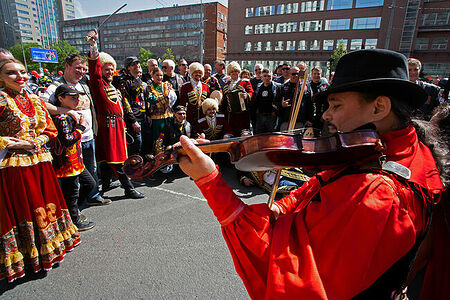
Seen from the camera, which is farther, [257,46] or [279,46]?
[257,46]

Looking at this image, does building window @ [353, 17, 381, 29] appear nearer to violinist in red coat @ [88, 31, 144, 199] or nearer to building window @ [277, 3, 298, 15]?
building window @ [277, 3, 298, 15]

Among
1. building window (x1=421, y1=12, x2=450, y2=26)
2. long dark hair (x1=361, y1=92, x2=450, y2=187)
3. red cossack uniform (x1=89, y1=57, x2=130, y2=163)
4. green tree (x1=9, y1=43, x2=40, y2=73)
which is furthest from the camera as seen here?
green tree (x1=9, y1=43, x2=40, y2=73)

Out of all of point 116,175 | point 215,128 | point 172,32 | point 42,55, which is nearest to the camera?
point 116,175

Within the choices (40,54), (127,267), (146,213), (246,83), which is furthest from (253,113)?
(40,54)

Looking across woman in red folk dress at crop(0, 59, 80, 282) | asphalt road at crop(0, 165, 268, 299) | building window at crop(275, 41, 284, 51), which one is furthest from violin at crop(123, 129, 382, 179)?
building window at crop(275, 41, 284, 51)

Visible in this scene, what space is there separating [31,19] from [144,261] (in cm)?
13004

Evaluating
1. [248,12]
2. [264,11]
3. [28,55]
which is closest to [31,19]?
[28,55]

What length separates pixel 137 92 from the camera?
4598 millimetres

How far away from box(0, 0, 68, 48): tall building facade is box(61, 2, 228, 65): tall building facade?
87.6ft

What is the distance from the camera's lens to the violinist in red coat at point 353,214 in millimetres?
790

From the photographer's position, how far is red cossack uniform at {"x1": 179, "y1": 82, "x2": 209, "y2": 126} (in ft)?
18.1

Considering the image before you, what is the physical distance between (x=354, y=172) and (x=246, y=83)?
18.9 feet

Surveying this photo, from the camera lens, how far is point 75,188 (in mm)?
2850

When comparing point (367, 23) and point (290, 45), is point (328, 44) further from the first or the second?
point (290, 45)
